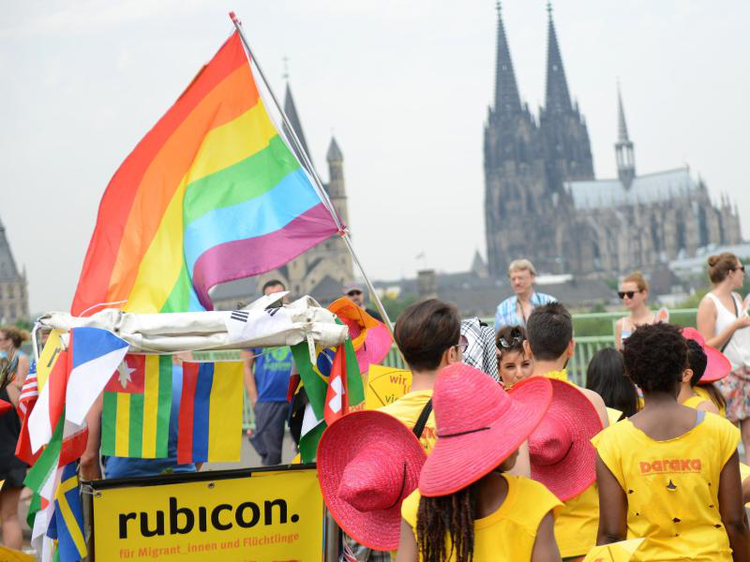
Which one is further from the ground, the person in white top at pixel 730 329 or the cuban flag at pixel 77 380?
the cuban flag at pixel 77 380

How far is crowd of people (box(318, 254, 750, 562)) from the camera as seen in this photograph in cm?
262

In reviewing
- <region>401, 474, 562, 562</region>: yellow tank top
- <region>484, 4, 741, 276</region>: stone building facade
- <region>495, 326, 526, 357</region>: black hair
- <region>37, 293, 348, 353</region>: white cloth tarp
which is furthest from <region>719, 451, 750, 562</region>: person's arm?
<region>484, 4, 741, 276</region>: stone building facade

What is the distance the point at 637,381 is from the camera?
331 cm

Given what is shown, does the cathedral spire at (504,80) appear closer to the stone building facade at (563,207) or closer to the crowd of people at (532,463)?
the stone building facade at (563,207)

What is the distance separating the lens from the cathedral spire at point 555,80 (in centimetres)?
15188

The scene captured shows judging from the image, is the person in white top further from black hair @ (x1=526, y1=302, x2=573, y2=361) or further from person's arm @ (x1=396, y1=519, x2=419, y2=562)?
person's arm @ (x1=396, y1=519, x2=419, y2=562)

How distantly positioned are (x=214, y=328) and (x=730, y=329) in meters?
3.70

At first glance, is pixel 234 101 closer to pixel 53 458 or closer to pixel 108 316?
pixel 108 316

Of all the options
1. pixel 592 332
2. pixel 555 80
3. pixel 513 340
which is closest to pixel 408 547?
pixel 513 340

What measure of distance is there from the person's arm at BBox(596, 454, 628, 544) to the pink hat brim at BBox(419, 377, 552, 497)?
0.66 m

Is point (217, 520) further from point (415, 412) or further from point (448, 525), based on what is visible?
point (448, 525)

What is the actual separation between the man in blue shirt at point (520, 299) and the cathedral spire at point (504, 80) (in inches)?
5597

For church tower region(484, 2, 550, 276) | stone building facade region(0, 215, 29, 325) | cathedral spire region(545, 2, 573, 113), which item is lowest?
stone building facade region(0, 215, 29, 325)

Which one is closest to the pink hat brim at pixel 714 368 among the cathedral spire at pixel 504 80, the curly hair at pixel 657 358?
the curly hair at pixel 657 358
